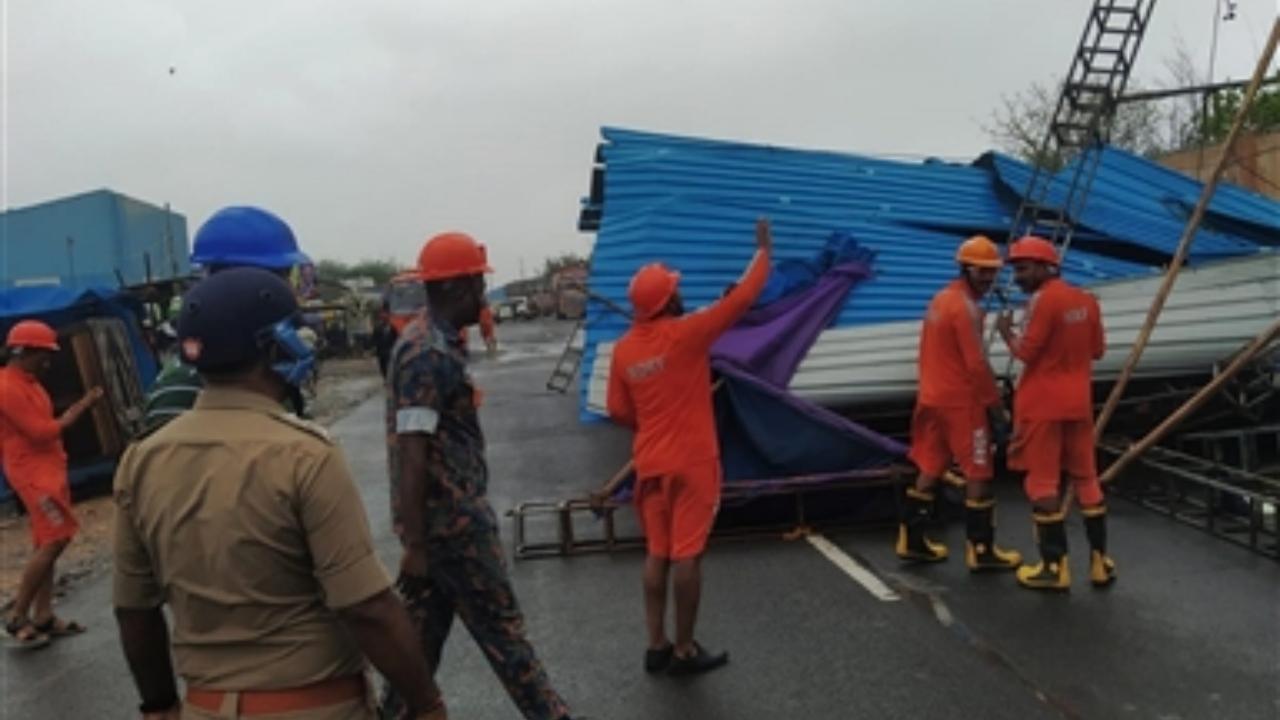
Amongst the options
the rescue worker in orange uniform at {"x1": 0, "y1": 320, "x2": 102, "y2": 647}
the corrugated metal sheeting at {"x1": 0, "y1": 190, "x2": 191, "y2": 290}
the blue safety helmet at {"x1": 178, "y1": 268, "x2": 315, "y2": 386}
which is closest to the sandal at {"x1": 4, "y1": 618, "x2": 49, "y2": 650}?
the rescue worker in orange uniform at {"x1": 0, "y1": 320, "x2": 102, "y2": 647}

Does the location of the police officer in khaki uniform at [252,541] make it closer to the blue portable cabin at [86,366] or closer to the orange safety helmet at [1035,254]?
the orange safety helmet at [1035,254]

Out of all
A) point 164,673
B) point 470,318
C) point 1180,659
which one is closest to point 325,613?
point 164,673

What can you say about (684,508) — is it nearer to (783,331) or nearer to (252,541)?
(252,541)

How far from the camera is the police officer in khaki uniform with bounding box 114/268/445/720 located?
1.96 meters

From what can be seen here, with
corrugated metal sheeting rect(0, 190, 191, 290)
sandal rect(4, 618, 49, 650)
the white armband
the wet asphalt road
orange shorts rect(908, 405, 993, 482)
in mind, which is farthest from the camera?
corrugated metal sheeting rect(0, 190, 191, 290)

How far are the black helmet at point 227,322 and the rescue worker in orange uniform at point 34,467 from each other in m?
4.54

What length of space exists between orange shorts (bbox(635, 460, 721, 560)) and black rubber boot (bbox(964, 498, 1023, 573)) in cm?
201

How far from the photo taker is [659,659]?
15.4 ft

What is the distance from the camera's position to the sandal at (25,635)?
5.88 m

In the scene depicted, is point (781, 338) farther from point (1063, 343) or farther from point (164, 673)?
point (164, 673)

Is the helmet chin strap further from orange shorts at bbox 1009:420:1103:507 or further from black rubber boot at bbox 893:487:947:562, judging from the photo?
black rubber boot at bbox 893:487:947:562

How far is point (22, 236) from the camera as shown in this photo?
24.8 meters

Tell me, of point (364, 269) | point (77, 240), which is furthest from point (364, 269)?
point (77, 240)

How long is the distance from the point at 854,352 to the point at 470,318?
484 cm
